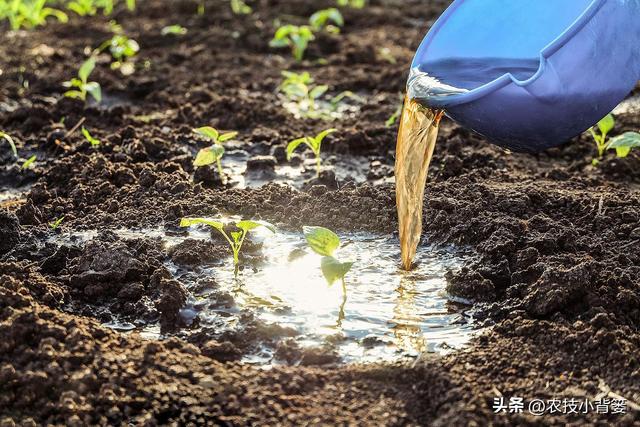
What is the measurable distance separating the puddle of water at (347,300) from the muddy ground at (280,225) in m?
0.08

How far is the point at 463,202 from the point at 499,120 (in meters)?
0.79

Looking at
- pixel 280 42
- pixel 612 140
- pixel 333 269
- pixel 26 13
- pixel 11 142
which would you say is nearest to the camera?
pixel 333 269

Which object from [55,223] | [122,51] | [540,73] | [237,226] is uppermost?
[540,73]

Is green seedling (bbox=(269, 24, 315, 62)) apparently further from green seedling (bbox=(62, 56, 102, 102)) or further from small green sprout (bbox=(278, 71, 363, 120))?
green seedling (bbox=(62, 56, 102, 102))

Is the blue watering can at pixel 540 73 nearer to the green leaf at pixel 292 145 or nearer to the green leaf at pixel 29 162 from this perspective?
the green leaf at pixel 292 145

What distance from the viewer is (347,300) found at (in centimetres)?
344

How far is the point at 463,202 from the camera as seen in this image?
4027 millimetres

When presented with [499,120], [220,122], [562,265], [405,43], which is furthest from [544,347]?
[405,43]

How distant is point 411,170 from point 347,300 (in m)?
0.59

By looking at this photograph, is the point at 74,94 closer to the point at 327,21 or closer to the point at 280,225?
the point at 280,225

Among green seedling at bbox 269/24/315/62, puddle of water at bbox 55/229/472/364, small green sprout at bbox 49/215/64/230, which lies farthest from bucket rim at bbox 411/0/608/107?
green seedling at bbox 269/24/315/62

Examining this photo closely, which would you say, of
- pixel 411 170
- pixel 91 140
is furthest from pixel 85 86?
pixel 411 170

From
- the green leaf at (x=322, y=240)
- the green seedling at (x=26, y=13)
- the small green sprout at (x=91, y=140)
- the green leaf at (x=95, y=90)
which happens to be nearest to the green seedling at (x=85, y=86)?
the green leaf at (x=95, y=90)

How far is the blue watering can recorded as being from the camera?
10.5ft
